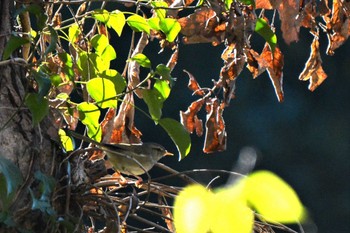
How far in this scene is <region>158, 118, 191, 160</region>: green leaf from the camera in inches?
63.7

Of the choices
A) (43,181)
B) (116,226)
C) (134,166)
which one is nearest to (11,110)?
(43,181)

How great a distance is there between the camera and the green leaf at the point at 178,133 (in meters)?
1.62

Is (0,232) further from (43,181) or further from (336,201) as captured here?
(336,201)

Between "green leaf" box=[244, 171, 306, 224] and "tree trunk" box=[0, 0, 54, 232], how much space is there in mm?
730

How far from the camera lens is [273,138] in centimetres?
434

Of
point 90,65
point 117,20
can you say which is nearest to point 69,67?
point 90,65

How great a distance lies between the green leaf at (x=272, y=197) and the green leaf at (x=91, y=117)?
3.07ft

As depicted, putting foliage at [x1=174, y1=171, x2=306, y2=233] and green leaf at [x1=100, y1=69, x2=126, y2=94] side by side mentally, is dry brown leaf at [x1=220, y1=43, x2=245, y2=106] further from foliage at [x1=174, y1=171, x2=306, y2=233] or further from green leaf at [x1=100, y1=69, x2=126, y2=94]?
foliage at [x1=174, y1=171, x2=306, y2=233]

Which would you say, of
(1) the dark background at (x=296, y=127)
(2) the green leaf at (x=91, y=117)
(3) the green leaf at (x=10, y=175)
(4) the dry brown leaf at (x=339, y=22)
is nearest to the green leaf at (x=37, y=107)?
(3) the green leaf at (x=10, y=175)

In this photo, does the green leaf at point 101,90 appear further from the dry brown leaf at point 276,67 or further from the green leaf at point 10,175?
the dry brown leaf at point 276,67

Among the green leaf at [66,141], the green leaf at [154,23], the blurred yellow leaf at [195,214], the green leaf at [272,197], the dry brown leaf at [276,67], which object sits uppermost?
the green leaf at [272,197]

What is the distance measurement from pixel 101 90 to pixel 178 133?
0.16m

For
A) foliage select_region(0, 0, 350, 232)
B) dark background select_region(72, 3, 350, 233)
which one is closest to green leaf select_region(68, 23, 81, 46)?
foliage select_region(0, 0, 350, 232)

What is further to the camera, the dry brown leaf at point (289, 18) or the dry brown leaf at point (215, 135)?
the dry brown leaf at point (215, 135)
